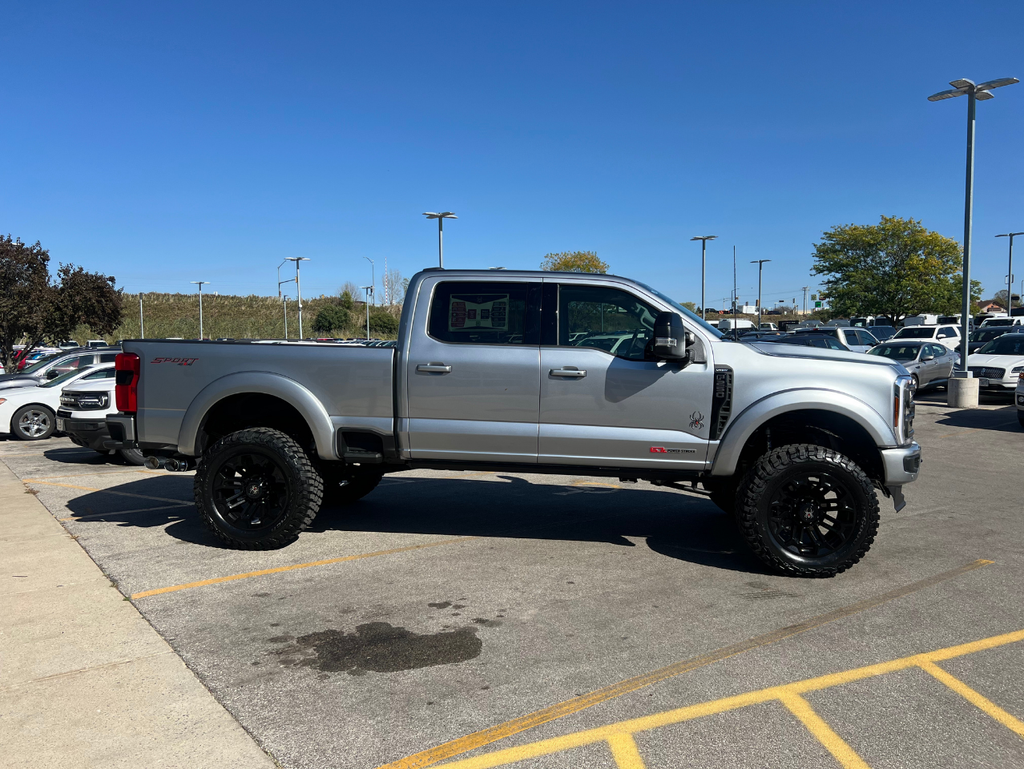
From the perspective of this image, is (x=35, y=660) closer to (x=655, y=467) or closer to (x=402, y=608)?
(x=402, y=608)

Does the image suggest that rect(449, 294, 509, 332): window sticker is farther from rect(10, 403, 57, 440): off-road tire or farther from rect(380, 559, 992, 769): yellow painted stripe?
rect(10, 403, 57, 440): off-road tire

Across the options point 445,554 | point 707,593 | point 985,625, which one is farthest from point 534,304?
point 985,625

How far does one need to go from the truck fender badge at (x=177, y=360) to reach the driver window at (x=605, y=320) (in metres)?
2.90

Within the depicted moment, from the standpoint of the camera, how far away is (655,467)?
5617 mm

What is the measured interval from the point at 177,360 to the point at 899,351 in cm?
2037

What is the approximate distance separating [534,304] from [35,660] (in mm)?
3811

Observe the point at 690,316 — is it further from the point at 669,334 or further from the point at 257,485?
the point at 257,485

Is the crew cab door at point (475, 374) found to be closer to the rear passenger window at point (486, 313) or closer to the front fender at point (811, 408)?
the rear passenger window at point (486, 313)

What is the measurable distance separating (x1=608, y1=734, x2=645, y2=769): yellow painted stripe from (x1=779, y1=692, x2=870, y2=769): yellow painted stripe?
2.59 feet

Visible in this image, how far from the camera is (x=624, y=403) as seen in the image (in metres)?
5.55

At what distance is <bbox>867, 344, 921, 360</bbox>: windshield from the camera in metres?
21.0

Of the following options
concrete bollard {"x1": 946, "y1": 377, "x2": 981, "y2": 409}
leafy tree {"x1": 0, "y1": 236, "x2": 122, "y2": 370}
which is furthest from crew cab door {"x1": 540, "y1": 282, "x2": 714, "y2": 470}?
leafy tree {"x1": 0, "y1": 236, "x2": 122, "y2": 370}

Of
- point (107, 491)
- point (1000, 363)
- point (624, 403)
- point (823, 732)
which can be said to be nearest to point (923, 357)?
point (1000, 363)

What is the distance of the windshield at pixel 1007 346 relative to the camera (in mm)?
19562
